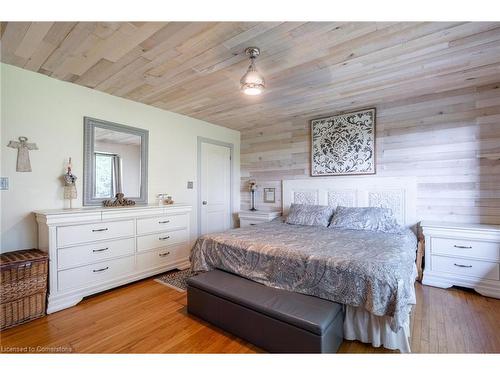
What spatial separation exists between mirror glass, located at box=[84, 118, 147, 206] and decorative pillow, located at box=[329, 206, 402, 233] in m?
2.66

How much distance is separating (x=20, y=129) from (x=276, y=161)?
342 cm

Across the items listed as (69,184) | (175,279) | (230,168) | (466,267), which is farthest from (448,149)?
(69,184)

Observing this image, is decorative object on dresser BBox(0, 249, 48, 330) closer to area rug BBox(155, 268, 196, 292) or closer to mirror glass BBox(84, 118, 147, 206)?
→ mirror glass BBox(84, 118, 147, 206)

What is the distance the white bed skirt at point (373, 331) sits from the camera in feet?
5.34

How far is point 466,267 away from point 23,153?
472 cm

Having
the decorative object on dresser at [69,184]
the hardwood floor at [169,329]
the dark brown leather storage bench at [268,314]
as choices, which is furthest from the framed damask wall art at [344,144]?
the decorative object on dresser at [69,184]

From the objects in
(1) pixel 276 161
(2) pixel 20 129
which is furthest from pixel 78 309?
(1) pixel 276 161

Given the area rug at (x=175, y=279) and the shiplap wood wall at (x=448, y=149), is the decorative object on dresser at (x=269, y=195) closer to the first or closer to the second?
the shiplap wood wall at (x=448, y=149)

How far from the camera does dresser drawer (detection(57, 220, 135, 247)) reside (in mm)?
2320

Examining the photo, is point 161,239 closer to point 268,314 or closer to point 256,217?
point 256,217

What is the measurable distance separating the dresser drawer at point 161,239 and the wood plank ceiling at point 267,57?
1773mm

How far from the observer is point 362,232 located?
2777 millimetres

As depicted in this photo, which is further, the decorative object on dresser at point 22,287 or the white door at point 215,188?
the white door at point 215,188

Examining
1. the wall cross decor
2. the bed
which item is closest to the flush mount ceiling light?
the bed
